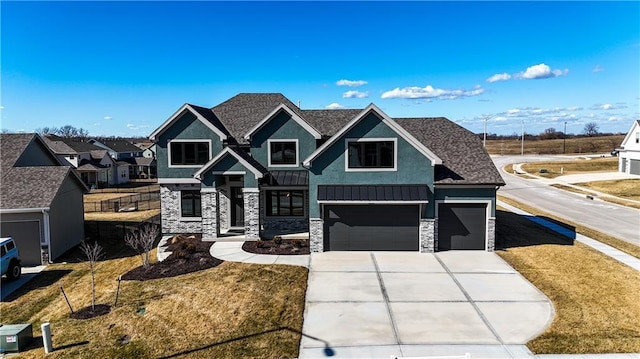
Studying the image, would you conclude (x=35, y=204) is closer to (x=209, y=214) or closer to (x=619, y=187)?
(x=209, y=214)

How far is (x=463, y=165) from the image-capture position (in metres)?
22.8

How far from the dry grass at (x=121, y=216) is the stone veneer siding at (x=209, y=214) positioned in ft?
34.8

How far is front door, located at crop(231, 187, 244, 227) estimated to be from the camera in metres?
26.3

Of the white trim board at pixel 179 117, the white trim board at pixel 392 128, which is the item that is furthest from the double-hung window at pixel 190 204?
the white trim board at pixel 392 128

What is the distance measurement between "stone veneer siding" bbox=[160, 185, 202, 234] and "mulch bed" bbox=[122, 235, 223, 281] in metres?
2.81

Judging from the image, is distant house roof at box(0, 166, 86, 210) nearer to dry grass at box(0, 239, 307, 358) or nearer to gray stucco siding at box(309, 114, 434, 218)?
dry grass at box(0, 239, 307, 358)

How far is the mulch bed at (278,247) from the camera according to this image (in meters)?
21.8

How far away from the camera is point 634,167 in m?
Result: 60.1

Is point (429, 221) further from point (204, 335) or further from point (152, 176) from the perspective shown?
point (152, 176)

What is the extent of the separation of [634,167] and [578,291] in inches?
2235

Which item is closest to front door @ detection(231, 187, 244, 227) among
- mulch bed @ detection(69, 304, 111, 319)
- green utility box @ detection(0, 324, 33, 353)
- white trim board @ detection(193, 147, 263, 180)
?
white trim board @ detection(193, 147, 263, 180)

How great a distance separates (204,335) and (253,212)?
11.2 m

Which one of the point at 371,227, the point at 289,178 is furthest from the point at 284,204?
the point at 371,227

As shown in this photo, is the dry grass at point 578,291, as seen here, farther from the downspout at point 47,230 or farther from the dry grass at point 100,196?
the dry grass at point 100,196
